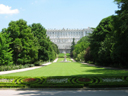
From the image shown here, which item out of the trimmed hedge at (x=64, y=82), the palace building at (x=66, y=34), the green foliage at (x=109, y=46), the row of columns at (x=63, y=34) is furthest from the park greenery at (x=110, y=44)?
the row of columns at (x=63, y=34)

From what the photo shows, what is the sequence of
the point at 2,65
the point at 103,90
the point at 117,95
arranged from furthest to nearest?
1. the point at 2,65
2. the point at 103,90
3. the point at 117,95

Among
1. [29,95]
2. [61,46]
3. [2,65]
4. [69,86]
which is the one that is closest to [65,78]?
[69,86]

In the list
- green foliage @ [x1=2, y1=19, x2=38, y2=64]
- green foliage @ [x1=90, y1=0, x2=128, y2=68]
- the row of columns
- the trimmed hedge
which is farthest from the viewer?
the row of columns

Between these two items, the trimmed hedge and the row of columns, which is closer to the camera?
the trimmed hedge

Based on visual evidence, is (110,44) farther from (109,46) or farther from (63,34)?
(63,34)

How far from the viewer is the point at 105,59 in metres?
30.5

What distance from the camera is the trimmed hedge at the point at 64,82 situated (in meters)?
9.45

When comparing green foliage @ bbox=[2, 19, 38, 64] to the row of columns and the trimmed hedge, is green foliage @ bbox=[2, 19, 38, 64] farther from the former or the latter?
the row of columns

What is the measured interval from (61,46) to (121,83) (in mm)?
137687

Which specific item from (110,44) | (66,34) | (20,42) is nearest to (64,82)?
(110,44)

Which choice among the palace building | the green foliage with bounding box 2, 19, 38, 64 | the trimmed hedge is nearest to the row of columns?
the palace building

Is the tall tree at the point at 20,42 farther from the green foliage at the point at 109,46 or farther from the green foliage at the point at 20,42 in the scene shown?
the green foliage at the point at 109,46

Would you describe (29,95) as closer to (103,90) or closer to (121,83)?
(103,90)

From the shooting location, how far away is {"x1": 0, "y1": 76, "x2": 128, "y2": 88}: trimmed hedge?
9.45 m
